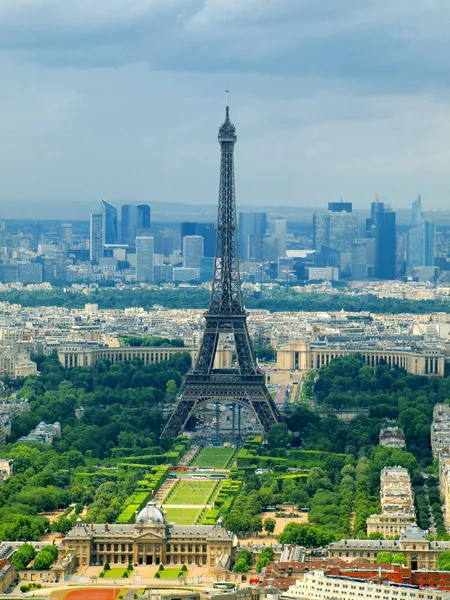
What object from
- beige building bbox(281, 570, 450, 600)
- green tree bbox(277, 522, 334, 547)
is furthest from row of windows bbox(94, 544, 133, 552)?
beige building bbox(281, 570, 450, 600)

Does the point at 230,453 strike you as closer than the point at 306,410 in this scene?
Yes

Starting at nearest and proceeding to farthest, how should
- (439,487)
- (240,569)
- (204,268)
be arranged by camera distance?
(240,569)
(439,487)
(204,268)

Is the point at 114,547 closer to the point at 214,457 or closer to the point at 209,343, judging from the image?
the point at 214,457

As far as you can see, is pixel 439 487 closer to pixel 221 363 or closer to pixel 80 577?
pixel 80 577

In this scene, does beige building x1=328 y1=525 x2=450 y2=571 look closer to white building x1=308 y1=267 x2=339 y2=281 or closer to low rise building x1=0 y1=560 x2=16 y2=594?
low rise building x1=0 y1=560 x2=16 y2=594

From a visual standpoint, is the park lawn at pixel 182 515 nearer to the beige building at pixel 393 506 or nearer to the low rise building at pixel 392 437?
the beige building at pixel 393 506

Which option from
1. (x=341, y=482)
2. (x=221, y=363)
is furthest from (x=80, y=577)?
(x=221, y=363)

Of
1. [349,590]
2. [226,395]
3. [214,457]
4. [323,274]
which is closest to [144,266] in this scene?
[323,274]
